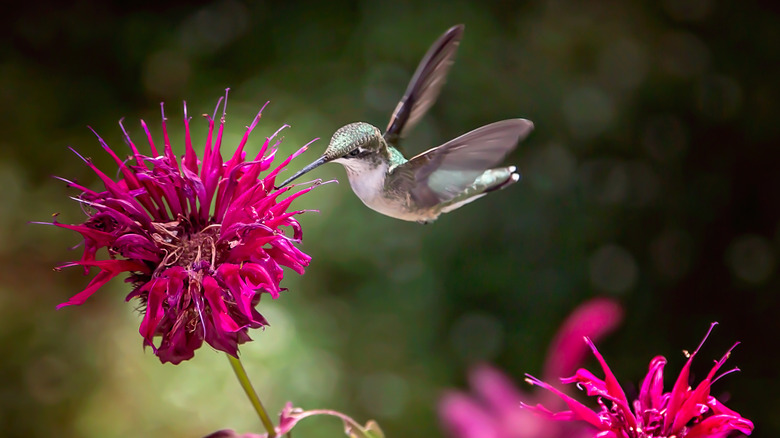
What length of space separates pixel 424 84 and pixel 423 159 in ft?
0.35

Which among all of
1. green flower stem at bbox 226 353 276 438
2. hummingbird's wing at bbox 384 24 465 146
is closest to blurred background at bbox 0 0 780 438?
hummingbird's wing at bbox 384 24 465 146

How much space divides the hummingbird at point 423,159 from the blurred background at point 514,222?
1094 mm

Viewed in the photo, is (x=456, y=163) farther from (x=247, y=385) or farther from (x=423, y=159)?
(x=247, y=385)

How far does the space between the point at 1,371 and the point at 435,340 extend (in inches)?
45.2

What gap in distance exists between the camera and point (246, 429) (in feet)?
5.30

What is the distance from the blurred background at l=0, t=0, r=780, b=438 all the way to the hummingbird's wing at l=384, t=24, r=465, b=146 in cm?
106

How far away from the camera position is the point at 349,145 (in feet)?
1.72

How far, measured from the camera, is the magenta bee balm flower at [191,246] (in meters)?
0.57

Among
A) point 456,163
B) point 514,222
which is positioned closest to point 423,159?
point 456,163

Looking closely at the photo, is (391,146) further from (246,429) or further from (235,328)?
(246,429)

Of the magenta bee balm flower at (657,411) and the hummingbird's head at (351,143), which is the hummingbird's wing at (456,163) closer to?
the hummingbird's head at (351,143)

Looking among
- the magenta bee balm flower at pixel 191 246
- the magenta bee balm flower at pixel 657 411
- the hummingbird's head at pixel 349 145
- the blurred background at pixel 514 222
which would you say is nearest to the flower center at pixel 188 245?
the magenta bee balm flower at pixel 191 246

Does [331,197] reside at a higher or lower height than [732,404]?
higher

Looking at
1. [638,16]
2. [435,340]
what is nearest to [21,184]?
[435,340]
